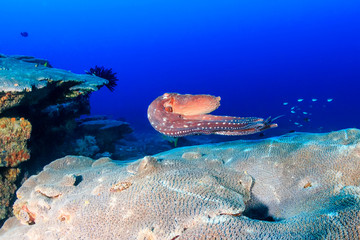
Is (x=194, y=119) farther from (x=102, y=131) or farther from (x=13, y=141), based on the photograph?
(x=102, y=131)

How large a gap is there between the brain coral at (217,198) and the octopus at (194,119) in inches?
24.0

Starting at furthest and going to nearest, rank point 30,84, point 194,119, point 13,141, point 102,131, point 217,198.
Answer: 1. point 102,131
2. point 13,141
3. point 30,84
4. point 194,119
5. point 217,198

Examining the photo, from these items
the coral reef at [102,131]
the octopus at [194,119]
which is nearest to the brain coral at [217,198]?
the octopus at [194,119]

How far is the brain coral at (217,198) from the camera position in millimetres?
2102

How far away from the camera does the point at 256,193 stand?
10.2 ft

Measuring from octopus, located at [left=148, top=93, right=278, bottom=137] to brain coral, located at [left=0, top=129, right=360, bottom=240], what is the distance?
0.61 metres

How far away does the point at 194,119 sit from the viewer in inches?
128

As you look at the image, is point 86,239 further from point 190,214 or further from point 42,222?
point 190,214

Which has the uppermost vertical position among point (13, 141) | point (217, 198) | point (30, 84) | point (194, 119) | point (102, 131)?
point (30, 84)

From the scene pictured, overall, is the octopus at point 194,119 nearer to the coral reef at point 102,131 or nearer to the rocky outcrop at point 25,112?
the rocky outcrop at point 25,112

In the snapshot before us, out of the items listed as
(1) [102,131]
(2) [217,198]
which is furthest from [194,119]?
(1) [102,131]

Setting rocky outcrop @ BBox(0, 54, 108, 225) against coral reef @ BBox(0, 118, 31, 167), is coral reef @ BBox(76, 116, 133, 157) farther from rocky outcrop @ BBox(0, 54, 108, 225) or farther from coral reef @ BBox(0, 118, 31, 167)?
coral reef @ BBox(0, 118, 31, 167)

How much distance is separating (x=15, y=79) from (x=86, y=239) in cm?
370

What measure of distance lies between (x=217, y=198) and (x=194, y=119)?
4.11ft
